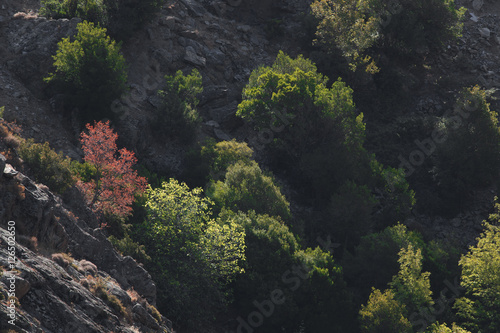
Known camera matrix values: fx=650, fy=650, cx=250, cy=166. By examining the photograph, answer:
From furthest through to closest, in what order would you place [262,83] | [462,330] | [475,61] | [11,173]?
1. [475,61]
2. [262,83]
3. [462,330]
4. [11,173]

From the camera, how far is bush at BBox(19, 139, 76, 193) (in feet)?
137

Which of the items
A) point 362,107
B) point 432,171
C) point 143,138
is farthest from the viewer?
point 362,107

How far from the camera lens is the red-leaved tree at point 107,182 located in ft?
156

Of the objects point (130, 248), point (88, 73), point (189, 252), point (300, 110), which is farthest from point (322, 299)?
point (88, 73)

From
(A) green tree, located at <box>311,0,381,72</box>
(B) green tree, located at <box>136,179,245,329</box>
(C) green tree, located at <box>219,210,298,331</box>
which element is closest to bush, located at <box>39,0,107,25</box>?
(B) green tree, located at <box>136,179,245,329</box>

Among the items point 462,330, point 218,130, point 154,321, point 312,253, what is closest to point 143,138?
point 218,130

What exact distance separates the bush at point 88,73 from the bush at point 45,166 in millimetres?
18772

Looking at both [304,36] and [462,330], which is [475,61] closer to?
[304,36]

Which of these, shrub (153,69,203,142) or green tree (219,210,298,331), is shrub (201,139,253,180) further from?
green tree (219,210,298,331)

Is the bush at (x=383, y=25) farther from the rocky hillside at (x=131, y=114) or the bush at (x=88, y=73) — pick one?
the bush at (x=88, y=73)

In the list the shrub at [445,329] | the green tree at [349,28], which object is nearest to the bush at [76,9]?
the green tree at [349,28]

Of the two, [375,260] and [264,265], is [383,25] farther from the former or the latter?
[264,265]

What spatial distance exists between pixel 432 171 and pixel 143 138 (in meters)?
33.6

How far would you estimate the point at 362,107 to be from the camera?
82.4m
